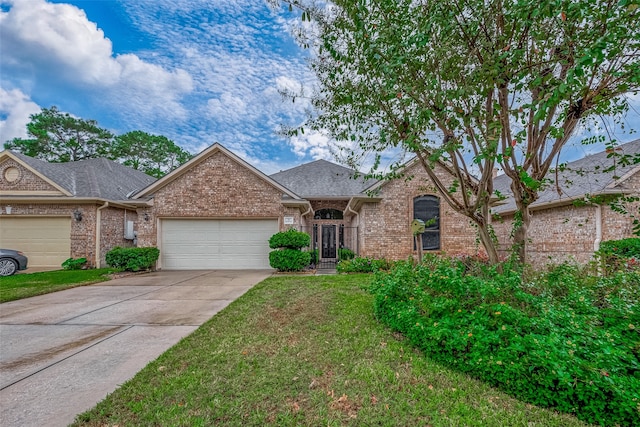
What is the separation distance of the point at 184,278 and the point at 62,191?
780cm

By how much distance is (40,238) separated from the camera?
13.1 meters

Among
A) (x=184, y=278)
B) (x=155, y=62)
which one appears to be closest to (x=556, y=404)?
(x=184, y=278)

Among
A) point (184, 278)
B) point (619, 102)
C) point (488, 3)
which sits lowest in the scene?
point (184, 278)

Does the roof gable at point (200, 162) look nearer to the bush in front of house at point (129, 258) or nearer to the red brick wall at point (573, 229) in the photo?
the bush in front of house at point (129, 258)

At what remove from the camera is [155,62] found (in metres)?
10.4

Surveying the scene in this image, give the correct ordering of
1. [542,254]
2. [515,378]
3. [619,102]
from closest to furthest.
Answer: [515,378] → [619,102] → [542,254]

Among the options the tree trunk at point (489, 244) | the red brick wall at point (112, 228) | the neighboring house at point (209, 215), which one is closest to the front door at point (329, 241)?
the neighboring house at point (209, 215)

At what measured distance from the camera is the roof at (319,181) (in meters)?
16.7

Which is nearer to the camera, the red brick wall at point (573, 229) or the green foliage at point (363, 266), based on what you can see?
the red brick wall at point (573, 229)

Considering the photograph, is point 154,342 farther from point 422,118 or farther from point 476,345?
point 422,118

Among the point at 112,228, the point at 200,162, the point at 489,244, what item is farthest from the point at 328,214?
the point at 489,244

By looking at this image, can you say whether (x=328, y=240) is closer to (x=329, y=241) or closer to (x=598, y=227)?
(x=329, y=241)

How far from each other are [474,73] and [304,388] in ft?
13.9

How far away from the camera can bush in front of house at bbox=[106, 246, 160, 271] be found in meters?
11.1
